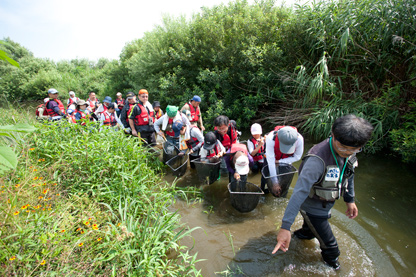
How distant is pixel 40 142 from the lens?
362 cm

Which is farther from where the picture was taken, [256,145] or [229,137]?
[229,137]

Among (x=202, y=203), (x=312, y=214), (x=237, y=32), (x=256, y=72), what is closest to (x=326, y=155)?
(x=312, y=214)

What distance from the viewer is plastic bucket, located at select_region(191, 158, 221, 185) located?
3850 millimetres

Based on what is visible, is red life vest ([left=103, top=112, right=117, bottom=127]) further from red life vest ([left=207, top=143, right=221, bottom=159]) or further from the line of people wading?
red life vest ([left=207, top=143, right=221, bottom=159])

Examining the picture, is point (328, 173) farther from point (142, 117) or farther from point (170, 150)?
point (142, 117)

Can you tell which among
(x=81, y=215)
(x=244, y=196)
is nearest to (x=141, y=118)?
(x=81, y=215)

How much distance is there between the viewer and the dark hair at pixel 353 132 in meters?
1.74

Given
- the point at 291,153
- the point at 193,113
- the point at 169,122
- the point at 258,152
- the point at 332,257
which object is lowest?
the point at 332,257

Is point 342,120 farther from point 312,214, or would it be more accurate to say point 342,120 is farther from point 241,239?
point 241,239

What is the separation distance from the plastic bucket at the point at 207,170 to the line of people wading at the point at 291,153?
158 mm

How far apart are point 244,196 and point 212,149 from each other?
1144 mm

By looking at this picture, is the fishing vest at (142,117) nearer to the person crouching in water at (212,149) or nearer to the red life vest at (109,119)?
the red life vest at (109,119)

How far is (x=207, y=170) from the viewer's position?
3963mm

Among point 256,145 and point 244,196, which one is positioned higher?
point 256,145
